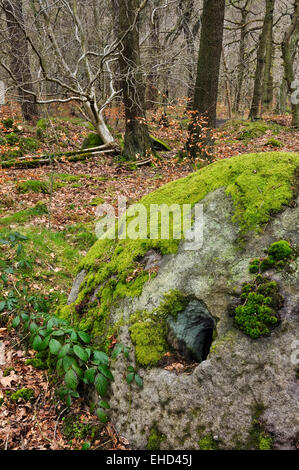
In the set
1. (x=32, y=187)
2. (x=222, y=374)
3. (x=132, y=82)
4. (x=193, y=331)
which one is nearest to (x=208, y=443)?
(x=222, y=374)

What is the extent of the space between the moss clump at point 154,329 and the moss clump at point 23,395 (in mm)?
1270

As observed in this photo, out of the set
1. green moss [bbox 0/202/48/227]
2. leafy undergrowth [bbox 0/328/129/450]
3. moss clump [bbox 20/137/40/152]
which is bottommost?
leafy undergrowth [bbox 0/328/129/450]

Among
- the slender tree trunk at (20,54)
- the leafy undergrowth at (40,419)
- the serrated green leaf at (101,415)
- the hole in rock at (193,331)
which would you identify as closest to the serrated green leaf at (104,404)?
the serrated green leaf at (101,415)

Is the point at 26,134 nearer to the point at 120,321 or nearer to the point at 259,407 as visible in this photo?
the point at 120,321

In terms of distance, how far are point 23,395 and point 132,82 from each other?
9711mm

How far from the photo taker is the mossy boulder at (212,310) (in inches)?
88.7

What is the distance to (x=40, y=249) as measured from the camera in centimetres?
528

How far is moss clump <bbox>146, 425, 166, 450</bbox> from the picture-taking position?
246 centimetres

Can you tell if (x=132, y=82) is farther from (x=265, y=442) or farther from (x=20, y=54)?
(x=265, y=442)

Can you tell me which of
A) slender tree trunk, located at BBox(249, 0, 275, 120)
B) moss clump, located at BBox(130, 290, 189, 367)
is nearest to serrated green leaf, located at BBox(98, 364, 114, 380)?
moss clump, located at BBox(130, 290, 189, 367)

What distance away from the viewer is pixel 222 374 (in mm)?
2371

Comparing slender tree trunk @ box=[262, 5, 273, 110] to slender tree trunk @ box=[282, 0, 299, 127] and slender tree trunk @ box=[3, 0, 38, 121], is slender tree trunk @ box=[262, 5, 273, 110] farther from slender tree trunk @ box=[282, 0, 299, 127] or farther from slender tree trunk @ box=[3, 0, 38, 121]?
slender tree trunk @ box=[3, 0, 38, 121]

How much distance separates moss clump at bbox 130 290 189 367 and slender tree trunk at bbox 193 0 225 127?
22.1 ft

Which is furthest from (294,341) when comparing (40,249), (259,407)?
(40,249)
